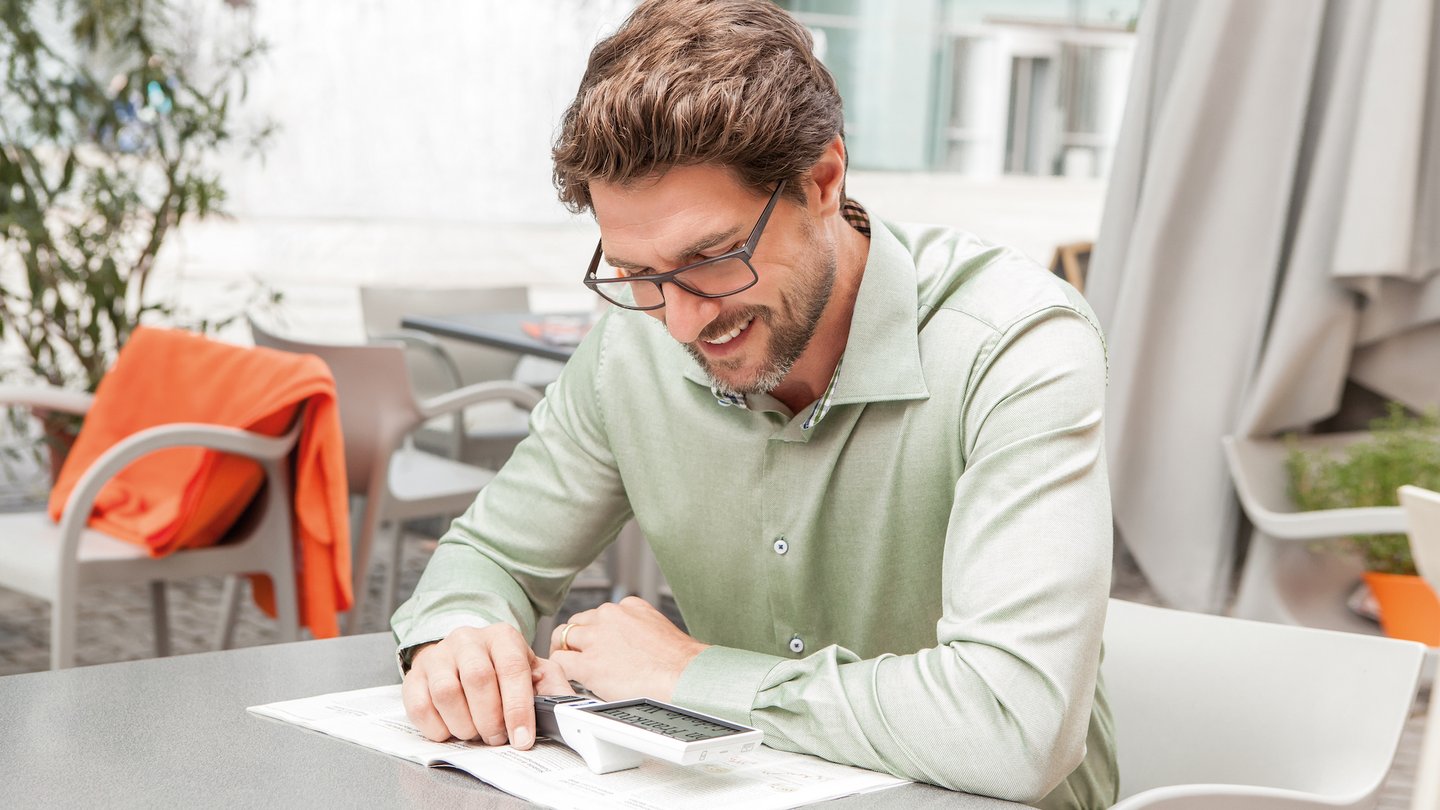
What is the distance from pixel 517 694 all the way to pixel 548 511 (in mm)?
427

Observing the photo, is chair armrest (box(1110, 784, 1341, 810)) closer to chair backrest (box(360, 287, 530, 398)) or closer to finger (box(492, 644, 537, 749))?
finger (box(492, 644, 537, 749))

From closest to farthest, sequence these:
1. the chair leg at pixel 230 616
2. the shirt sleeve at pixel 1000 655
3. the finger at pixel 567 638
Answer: the shirt sleeve at pixel 1000 655, the finger at pixel 567 638, the chair leg at pixel 230 616

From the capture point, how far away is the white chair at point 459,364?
443 centimetres

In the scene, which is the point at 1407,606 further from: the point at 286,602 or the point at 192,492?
the point at 192,492

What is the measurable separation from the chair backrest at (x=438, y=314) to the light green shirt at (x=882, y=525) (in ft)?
11.0

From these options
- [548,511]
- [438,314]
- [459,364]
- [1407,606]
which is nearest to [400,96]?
[438,314]

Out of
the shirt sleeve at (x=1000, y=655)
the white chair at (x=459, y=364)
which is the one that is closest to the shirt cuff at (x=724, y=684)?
the shirt sleeve at (x=1000, y=655)

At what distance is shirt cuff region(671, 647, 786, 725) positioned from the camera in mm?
A: 1223

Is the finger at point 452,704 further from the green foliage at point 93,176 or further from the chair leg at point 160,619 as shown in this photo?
the green foliage at point 93,176

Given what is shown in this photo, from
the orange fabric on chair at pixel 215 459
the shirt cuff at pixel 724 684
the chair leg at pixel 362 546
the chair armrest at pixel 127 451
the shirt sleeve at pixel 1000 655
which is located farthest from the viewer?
the chair leg at pixel 362 546

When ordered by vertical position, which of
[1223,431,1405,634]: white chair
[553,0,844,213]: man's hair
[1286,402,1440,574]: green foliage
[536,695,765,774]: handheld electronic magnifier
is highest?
[553,0,844,213]: man's hair

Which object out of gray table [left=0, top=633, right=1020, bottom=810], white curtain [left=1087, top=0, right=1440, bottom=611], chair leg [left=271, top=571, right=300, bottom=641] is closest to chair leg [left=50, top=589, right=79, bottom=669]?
chair leg [left=271, top=571, right=300, bottom=641]

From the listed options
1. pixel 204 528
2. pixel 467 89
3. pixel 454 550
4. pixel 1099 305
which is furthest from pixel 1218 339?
pixel 467 89

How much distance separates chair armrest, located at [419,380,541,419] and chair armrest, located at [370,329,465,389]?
904 millimetres
